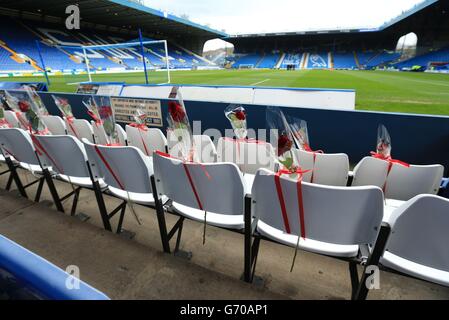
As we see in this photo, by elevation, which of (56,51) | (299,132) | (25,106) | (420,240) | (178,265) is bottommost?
(178,265)

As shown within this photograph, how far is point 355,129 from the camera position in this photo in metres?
1.95

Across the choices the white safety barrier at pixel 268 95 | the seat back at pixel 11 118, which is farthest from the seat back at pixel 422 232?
the seat back at pixel 11 118

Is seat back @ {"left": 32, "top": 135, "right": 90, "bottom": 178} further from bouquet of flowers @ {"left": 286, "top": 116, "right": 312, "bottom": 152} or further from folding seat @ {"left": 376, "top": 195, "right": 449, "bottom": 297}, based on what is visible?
folding seat @ {"left": 376, "top": 195, "right": 449, "bottom": 297}

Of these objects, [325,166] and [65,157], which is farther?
[65,157]

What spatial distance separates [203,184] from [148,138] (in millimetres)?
1121

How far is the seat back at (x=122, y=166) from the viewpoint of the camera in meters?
1.25

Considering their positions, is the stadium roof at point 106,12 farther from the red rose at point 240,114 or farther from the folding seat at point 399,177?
the folding seat at point 399,177

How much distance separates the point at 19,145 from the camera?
1.79 meters

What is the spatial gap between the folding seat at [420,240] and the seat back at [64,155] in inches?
66.4

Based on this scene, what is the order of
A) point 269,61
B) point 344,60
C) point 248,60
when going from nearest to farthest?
point 344,60 < point 269,61 < point 248,60

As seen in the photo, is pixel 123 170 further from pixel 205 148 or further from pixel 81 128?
pixel 81 128

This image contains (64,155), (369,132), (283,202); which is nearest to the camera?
(283,202)

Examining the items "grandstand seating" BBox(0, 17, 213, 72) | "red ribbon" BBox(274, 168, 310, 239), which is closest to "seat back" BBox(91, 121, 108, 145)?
"red ribbon" BBox(274, 168, 310, 239)

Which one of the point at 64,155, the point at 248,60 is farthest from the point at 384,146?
the point at 248,60
